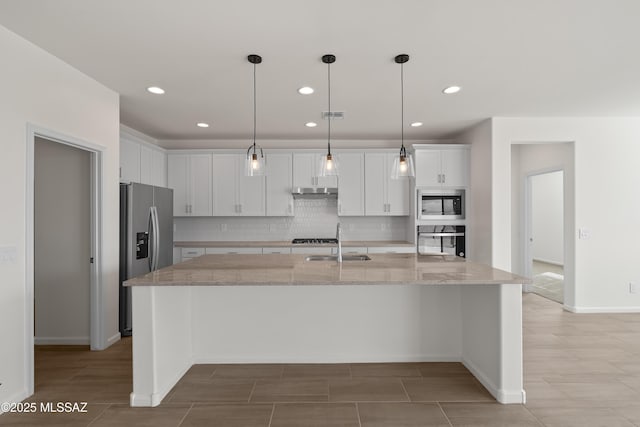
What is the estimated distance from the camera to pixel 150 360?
233 cm

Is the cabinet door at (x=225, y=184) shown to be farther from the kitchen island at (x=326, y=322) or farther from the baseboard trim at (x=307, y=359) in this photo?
the baseboard trim at (x=307, y=359)

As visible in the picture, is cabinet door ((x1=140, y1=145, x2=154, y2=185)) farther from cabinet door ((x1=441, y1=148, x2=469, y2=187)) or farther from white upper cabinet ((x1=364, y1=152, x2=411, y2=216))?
cabinet door ((x1=441, y1=148, x2=469, y2=187))

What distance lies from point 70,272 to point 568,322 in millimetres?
5492

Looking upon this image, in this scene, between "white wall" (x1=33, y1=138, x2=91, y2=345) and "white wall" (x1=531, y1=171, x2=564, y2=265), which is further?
"white wall" (x1=531, y1=171, x2=564, y2=265)

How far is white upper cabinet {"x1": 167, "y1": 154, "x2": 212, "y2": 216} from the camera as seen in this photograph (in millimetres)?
5449

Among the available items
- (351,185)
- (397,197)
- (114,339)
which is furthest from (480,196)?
(114,339)

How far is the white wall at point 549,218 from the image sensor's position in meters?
8.87

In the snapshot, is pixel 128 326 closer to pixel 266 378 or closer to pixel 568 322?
pixel 266 378

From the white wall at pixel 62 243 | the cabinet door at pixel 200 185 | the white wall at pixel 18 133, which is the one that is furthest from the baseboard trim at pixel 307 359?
the cabinet door at pixel 200 185

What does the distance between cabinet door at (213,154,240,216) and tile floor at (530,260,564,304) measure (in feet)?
14.4

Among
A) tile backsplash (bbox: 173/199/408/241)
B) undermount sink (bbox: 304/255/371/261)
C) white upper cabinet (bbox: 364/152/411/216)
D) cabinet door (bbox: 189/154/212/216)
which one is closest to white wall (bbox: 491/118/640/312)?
white upper cabinet (bbox: 364/152/411/216)

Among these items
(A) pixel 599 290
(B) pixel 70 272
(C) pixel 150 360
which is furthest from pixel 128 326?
(A) pixel 599 290

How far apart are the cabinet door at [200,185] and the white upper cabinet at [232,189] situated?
9 centimetres

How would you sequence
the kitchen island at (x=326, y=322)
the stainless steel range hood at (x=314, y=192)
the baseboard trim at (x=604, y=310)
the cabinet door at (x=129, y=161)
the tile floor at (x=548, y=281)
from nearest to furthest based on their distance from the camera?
the kitchen island at (x=326, y=322), the cabinet door at (x=129, y=161), the baseboard trim at (x=604, y=310), the stainless steel range hood at (x=314, y=192), the tile floor at (x=548, y=281)
